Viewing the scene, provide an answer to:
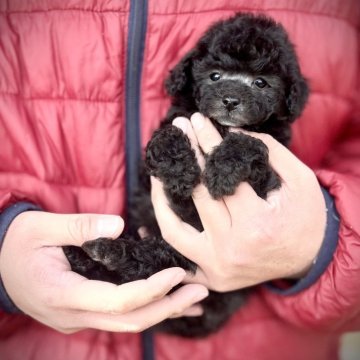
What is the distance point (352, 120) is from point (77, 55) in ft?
4.34

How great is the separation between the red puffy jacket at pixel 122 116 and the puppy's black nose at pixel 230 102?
0.30 m

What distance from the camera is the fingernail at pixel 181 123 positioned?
6.19 ft

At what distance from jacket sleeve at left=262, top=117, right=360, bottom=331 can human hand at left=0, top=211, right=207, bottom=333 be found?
464mm

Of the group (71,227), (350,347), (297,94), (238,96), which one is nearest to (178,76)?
(238,96)

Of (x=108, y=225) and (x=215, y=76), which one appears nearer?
(x=108, y=225)

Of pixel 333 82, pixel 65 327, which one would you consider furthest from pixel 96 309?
pixel 333 82

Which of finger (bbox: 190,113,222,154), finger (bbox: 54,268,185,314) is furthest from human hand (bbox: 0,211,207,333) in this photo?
finger (bbox: 190,113,222,154)

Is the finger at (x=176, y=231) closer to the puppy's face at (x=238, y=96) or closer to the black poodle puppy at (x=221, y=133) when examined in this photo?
the black poodle puppy at (x=221, y=133)

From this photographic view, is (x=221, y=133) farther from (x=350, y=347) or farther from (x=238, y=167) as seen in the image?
(x=350, y=347)

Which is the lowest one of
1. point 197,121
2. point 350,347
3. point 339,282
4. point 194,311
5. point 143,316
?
point 350,347

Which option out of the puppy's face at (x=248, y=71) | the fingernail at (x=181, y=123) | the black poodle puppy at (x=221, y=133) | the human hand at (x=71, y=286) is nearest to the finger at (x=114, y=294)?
the human hand at (x=71, y=286)

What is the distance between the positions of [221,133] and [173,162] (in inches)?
13.2

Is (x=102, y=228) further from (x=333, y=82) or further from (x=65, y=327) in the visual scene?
(x=333, y=82)

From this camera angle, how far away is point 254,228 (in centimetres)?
164
